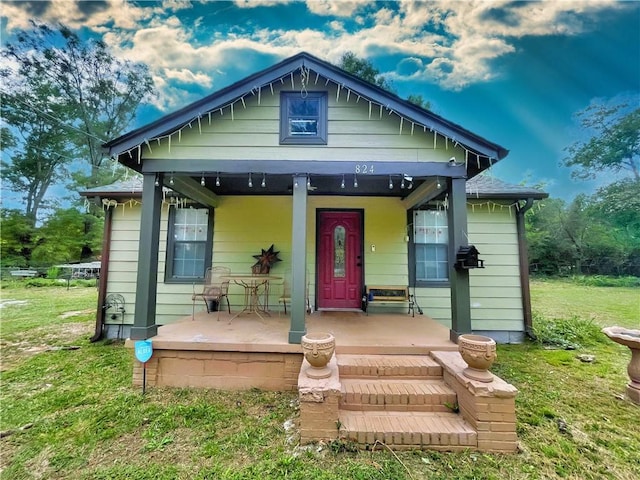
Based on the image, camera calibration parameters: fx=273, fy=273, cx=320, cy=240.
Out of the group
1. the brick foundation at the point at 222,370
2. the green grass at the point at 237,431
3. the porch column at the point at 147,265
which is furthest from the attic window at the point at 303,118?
the green grass at the point at 237,431

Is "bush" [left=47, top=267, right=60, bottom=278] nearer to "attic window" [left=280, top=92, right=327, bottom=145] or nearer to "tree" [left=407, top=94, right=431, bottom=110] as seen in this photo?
"attic window" [left=280, top=92, right=327, bottom=145]

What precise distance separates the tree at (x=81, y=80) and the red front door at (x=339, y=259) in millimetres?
15895

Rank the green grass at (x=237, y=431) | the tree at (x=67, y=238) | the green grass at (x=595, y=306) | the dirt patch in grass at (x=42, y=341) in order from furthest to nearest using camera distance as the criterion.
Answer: the tree at (x=67, y=238) < the green grass at (x=595, y=306) < the dirt patch in grass at (x=42, y=341) < the green grass at (x=237, y=431)

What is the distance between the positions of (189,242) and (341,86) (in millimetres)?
4168

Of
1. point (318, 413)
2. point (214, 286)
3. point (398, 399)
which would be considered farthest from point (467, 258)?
point (214, 286)

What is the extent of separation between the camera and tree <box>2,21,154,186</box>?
14961mm

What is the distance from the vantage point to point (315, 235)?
560cm

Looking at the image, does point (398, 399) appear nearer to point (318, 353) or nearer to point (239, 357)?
point (318, 353)

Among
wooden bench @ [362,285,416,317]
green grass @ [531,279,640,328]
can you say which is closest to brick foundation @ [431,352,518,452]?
wooden bench @ [362,285,416,317]

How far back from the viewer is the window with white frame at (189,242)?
18.4ft

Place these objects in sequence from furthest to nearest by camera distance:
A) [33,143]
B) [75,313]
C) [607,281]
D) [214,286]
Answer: [33,143] → [607,281] → [75,313] → [214,286]

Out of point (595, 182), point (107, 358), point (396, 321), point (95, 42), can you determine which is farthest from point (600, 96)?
point (95, 42)

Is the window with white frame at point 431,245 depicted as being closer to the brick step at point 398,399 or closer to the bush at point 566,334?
the bush at point 566,334

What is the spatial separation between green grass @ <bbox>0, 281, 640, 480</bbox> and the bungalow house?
0.83 ft
